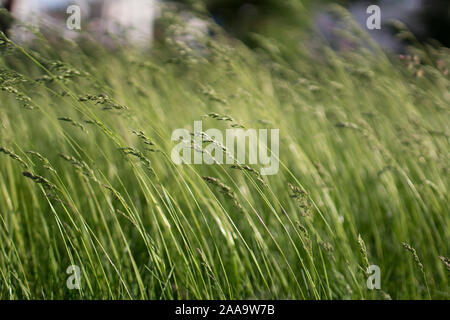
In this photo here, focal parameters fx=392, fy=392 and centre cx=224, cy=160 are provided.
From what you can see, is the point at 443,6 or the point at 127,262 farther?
the point at 443,6

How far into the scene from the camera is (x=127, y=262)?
4.01 feet

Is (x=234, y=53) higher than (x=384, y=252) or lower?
higher

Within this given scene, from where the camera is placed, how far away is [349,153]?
1.89m

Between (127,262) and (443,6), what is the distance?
375 inches

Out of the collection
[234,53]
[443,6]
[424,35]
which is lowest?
[424,35]

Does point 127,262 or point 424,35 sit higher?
point 127,262

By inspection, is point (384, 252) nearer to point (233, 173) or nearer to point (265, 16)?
point (233, 173)
